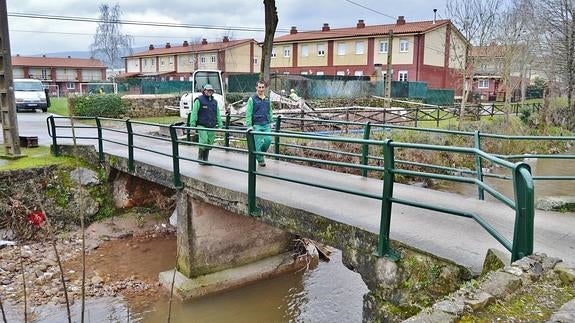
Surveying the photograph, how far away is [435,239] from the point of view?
15.1 feet

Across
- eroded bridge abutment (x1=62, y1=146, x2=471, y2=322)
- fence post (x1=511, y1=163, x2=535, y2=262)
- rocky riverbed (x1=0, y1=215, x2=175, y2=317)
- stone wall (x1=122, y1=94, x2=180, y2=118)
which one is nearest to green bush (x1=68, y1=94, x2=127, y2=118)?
stone wall (x1=122, y1=94, x2=180, y2=118)

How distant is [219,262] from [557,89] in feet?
89.5

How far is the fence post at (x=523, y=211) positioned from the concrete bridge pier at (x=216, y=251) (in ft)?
17.2

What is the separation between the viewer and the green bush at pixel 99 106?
76.5 feet

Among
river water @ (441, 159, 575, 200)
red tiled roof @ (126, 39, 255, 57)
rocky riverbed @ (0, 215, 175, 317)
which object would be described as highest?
red tiled roof @ (126, 39, 255, 57)

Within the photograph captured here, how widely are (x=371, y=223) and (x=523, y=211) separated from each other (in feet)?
6.53

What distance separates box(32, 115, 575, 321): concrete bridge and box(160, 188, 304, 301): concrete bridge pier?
0.12ft

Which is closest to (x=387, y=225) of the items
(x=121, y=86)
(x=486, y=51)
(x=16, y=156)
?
(x=16, y=156)

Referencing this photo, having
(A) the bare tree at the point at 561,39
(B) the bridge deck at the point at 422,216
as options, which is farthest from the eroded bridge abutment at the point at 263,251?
(A) the bare tree at the point at 561,39

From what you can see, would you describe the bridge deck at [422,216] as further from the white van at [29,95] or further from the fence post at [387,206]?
the white van at [29,95]

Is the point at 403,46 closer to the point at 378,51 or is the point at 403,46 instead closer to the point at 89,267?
the point at 378,51

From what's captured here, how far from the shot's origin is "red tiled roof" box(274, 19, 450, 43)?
132 feet

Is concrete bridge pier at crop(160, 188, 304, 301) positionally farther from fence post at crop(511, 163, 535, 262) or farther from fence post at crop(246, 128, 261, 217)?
fence post at crop(511, 163, 535, 262)

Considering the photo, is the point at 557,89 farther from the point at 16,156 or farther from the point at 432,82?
the point at 16,156
